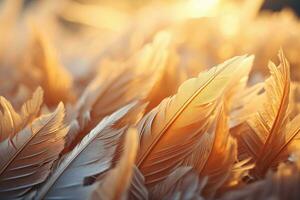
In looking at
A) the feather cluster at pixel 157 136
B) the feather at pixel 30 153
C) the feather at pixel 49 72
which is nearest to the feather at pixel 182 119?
the feather cluster at pixel 157 136

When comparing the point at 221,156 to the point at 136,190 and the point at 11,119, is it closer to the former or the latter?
the point at 136,190

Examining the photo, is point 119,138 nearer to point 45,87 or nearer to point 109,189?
point 109,189

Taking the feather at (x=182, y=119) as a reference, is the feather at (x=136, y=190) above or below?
below

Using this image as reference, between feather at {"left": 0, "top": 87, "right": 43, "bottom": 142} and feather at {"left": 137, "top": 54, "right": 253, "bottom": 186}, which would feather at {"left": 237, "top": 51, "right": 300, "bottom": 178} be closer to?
feather at {"left": 137, "top": 54, "right": 253, "bottom": 186}

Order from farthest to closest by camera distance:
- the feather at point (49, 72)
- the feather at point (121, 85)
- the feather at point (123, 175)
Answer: the feather at point (49, 72) < the feather at point (121, 85) < the feather at point (123, 175)

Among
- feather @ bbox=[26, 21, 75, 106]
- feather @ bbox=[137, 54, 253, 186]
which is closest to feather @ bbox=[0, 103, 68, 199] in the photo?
feather @ bbox=[137, 54, 253, 186]

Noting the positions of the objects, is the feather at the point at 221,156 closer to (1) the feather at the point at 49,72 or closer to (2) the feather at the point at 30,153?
(2) the feather at the point at 30,153

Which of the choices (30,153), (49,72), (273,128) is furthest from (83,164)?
(49,72)

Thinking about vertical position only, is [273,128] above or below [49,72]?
below
